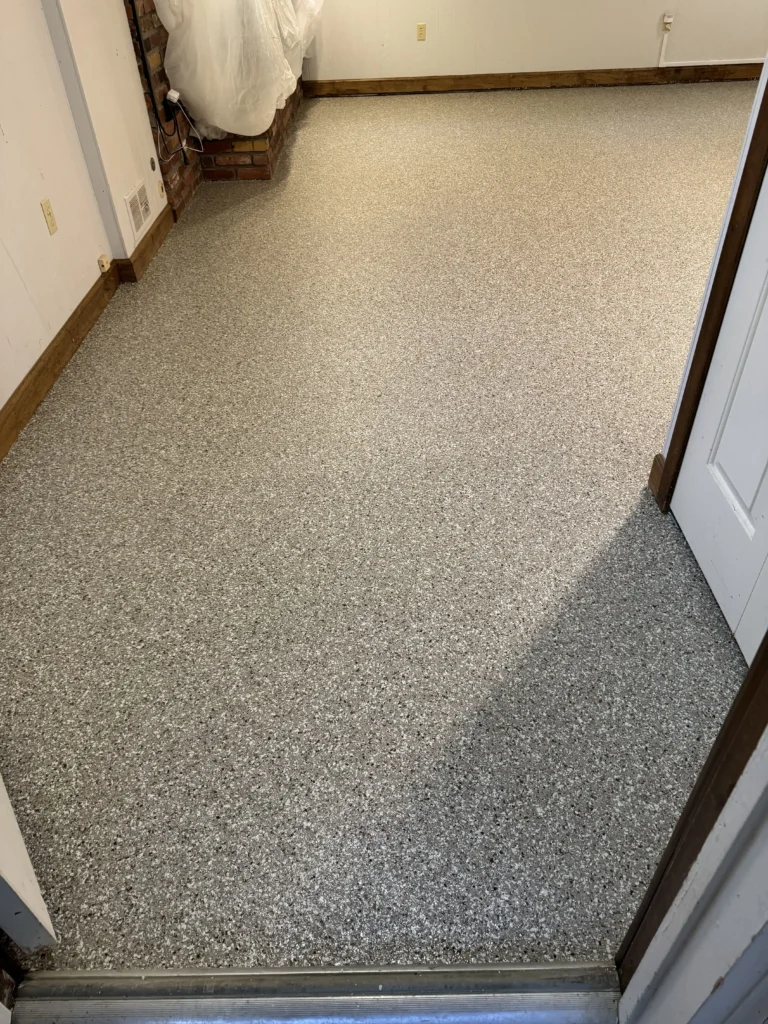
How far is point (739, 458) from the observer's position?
1.46 meters

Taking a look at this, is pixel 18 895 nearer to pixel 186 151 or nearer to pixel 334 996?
pixel 334 996

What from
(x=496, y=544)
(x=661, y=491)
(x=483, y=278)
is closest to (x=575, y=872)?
(x=496, y=544)

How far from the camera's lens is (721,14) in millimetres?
4812

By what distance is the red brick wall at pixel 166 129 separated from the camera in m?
3.10

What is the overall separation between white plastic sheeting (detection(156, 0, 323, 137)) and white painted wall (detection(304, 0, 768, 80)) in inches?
53.2

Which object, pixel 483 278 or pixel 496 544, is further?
pixel 483 278

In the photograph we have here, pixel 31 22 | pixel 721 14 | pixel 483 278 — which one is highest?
pixel 31 22

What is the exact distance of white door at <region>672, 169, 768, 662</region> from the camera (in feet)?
4.48

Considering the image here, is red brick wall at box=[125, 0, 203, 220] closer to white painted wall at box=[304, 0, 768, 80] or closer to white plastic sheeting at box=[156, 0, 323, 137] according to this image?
white plastic sheeting at box=[156, 0, 323, 137]

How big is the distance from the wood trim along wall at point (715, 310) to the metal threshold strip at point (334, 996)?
113 cm

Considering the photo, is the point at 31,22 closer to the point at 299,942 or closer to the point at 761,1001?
the point at 299,942

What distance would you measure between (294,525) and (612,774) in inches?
37.6

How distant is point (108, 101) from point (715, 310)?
2408 millimetres

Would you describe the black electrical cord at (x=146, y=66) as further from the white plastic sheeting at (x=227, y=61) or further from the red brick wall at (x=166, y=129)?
the white plastic sheeting at (x=227, y=61)
